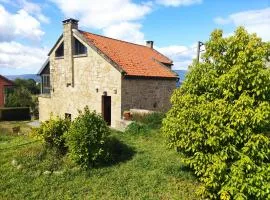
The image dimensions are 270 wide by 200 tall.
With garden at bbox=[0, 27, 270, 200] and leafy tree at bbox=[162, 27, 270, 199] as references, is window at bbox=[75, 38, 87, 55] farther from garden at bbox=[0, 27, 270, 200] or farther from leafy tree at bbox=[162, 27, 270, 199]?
leafy tree at bbox=[162, 27, 270, 199]

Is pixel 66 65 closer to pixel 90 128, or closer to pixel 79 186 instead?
pixel 90 128

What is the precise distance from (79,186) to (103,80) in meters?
11.6

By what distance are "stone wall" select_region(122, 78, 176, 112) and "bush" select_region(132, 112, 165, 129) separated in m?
2.68

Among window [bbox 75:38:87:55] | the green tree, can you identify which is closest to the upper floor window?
window [bbox 75:38:87:55]

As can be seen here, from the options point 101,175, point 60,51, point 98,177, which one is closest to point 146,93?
point 60,51

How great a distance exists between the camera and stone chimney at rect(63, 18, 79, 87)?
2247cm

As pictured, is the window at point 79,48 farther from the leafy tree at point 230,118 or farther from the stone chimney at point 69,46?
the leafy tree at point 230,118

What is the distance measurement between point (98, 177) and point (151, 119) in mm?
6461

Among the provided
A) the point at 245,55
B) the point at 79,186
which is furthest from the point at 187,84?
the point at 79,186

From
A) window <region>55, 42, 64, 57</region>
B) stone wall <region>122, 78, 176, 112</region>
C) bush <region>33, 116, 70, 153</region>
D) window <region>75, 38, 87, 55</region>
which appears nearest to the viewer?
bush <region>33, 116, 70, 153</region>

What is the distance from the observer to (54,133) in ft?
39.0

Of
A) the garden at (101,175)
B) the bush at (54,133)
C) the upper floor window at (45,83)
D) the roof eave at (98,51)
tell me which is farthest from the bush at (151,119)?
the upper floor window at (45,83)

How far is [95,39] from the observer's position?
72.3 ft

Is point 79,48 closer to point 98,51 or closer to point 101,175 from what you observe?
point 98,51
